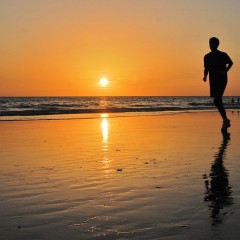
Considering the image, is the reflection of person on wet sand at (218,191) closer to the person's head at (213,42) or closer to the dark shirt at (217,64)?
the dark shirt at (217,64)

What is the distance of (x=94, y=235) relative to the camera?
2889 mm

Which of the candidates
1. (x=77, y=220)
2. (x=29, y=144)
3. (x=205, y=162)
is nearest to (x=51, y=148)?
(x=29, y=144)

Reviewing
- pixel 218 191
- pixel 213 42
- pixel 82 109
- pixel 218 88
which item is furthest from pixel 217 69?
pixel 82 109

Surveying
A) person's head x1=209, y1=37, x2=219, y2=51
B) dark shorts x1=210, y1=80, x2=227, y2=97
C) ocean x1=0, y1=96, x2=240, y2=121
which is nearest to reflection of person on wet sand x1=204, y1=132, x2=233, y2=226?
dark shorts x1=210, y1=80, x2=227, y2=97

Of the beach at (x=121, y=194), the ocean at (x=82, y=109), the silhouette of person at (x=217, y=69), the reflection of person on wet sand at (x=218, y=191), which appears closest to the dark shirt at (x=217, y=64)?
the silhouette of person at (x=217, y=69)

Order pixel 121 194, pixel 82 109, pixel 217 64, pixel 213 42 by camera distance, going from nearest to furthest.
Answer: pixel 121 194, pixel 213 42, pixel 217 64, pixel 82 109

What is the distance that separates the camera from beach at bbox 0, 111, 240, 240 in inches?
119

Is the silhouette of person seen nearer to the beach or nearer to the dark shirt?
the dark shirt

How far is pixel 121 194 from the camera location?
4.11 meters

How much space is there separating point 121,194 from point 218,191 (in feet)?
3.11

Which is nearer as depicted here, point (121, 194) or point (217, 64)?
point (121, 194)

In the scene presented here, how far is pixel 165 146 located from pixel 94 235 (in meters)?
5.36

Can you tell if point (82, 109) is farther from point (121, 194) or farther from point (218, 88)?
point (121, 194)

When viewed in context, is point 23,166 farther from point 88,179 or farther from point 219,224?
point 219,224
